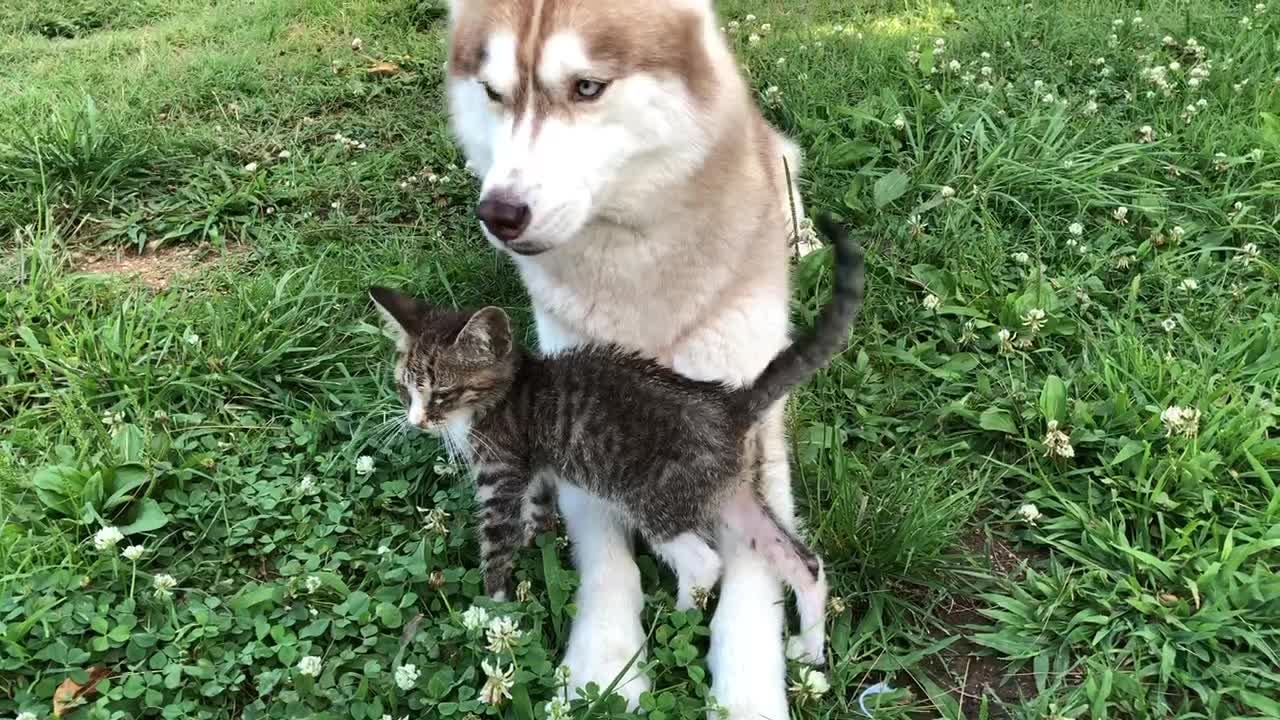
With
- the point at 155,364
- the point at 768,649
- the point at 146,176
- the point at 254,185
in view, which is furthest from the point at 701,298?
the point at 146,176

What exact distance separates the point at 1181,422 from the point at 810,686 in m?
1.26

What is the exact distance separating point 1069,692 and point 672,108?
1.63 meters

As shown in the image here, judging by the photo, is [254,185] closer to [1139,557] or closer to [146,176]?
[146,176]

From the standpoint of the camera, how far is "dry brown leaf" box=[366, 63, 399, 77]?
442 cm

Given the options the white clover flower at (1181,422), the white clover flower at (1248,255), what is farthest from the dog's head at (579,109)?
the white clover flower at (1248,255)

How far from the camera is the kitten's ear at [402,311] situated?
2.26 meters

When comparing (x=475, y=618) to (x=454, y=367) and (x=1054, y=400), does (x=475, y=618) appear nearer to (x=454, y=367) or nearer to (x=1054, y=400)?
(x=454, y=367)

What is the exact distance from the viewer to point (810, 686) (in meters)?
1.74

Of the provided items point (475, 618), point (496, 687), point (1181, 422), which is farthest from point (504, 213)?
point (1181, 422)

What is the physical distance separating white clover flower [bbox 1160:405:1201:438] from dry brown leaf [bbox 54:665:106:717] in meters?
2.68

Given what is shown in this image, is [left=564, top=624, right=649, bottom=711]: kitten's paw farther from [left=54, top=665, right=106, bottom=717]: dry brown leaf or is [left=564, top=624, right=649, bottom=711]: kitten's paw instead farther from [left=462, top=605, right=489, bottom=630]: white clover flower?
[left=54, top=665, right=106, bottom=717]: dry brown leaf

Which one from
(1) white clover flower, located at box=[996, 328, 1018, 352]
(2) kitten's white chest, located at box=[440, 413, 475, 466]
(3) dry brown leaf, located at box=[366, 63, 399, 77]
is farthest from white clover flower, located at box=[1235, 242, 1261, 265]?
(3) dry brown leaf, located at box=[366, 63, 399, 77]

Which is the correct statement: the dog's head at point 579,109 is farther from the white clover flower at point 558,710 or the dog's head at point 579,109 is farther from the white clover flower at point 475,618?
the white clover flower at point 558,710

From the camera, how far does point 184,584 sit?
6.70 ft
